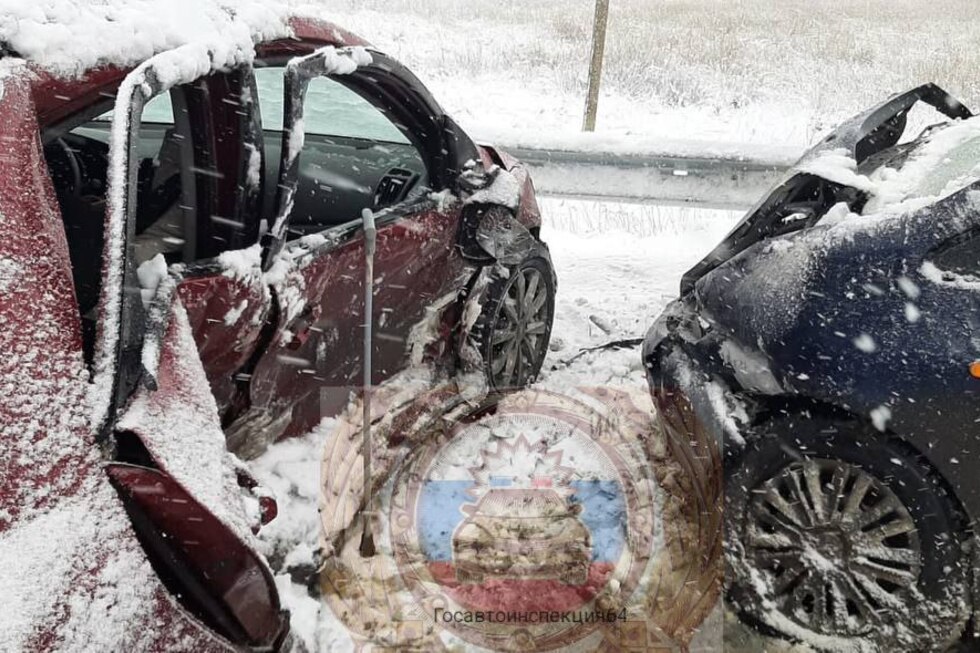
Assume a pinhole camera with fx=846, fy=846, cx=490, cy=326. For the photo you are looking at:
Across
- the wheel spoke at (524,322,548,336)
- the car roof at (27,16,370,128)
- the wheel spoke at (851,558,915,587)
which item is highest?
the car roof at (27,16,370,128)

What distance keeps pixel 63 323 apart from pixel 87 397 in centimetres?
14

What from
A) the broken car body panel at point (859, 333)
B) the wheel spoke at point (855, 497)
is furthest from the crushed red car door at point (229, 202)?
the wheel spoke at point (855, 497)

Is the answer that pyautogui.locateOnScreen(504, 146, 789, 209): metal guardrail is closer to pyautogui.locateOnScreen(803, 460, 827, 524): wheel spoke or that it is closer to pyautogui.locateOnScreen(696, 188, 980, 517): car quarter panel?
pyautogui.locateOnScreen(696, 188, 980, 517): car quarter panel

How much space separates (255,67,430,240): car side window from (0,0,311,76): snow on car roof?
541 mm

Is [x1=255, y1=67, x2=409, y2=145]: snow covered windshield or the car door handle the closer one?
the car door handle

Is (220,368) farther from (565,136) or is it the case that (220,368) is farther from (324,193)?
(565,136)

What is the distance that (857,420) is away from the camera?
241cm

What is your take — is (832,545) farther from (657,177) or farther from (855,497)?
(657,177)

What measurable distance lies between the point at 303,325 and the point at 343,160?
1.39m

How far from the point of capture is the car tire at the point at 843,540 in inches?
93.6

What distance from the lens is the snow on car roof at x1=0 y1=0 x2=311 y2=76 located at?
167 centimetres

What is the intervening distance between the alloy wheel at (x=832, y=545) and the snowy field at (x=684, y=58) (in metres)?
6.64
